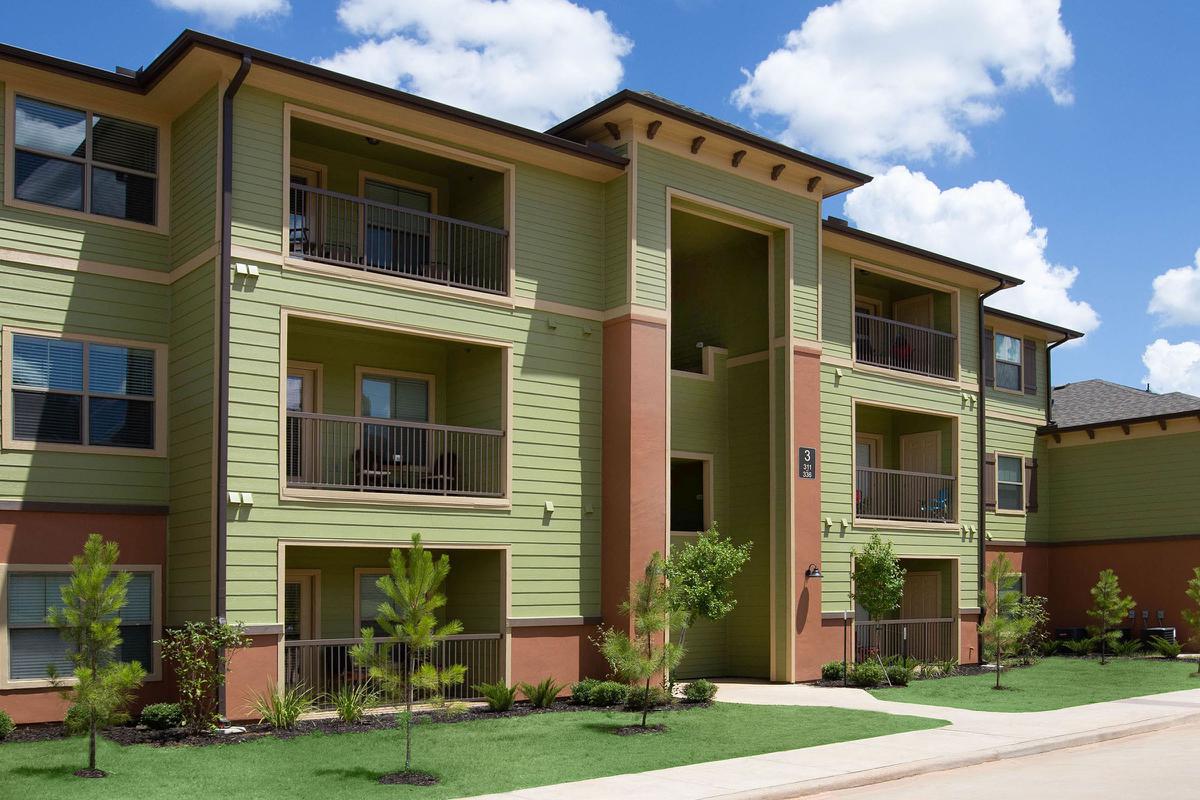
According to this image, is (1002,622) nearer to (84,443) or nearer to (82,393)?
(84,443)

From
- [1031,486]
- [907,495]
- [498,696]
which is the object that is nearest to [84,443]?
[498,696]

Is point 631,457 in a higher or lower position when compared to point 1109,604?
higher

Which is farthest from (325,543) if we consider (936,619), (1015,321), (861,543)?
(1015,321)

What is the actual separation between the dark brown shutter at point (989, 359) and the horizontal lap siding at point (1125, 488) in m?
3.30

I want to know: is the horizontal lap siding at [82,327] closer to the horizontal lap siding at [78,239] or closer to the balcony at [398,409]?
the horizontal lap siding at [78,239]

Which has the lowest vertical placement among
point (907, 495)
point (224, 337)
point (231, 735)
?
point (231, 735)

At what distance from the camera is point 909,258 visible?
2609cm

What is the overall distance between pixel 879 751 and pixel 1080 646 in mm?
16756

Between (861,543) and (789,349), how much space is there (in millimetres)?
4557

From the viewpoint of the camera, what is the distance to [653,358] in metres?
19.9

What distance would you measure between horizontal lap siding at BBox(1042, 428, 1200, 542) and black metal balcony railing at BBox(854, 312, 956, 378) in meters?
6.52

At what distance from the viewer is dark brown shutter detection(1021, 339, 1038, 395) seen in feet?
105

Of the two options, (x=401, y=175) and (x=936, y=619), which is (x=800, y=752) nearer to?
(x=401, y=175)

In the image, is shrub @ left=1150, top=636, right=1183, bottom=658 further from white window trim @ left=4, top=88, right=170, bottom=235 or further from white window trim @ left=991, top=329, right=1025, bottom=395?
white window trim @ left=4, top=88, right=170, bottom=235
